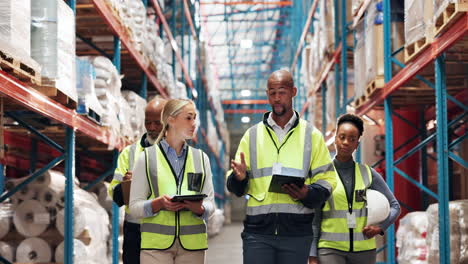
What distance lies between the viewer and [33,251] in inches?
250

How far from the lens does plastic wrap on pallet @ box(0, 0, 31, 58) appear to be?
13.8ft

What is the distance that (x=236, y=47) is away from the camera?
29547 millimetres

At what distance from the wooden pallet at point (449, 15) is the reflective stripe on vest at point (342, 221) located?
1.58 m

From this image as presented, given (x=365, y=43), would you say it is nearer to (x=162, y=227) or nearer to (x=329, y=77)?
(x=329, y=77)

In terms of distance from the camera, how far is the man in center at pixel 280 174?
10.6 feet

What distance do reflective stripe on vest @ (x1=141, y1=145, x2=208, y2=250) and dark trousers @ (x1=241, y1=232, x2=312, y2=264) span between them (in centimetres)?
26

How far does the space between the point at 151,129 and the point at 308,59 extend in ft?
38.8

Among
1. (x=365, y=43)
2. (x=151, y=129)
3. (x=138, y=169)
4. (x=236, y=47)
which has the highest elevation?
(x=236, y=47)

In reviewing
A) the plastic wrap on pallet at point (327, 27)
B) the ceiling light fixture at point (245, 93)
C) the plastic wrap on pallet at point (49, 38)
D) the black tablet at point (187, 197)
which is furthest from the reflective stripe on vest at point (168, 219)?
the ceiling light fixture at point (245, 93)

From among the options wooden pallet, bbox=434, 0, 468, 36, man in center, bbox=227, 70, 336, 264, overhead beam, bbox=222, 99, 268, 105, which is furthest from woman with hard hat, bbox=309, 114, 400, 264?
overhead beam, bbox=222, 99, 268, 105

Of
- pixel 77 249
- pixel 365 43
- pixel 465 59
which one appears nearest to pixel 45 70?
pixel 77 249

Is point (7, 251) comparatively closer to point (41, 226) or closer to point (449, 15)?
point (41, 226)

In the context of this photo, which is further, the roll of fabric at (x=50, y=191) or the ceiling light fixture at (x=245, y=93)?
the ceiling light fixture at (x=245, y=93)

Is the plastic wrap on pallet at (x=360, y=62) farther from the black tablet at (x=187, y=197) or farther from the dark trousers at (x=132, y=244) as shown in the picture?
the black tablet at (x=187, y=197)
